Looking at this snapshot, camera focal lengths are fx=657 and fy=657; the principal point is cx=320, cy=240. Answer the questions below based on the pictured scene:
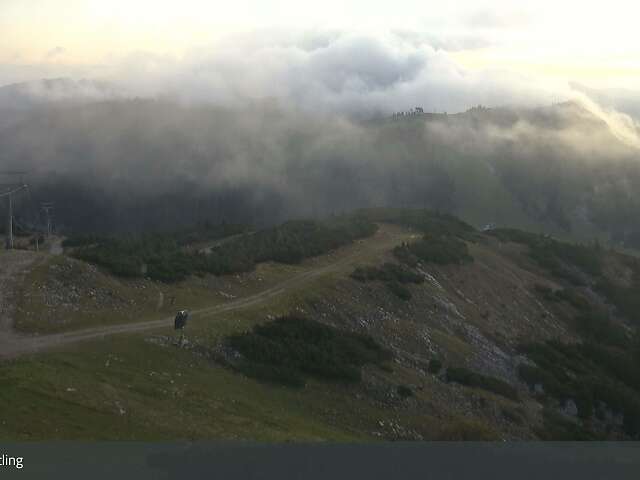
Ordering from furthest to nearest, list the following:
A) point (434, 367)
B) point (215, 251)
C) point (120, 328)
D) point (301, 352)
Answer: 1. point (215, 251)
2. point (434, 367)
3. point (301, 352)
4. point (120, 328)

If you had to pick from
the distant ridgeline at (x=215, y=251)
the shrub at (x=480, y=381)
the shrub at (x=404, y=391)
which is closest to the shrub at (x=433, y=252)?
the distant ridgeline at (x=215, y=251)

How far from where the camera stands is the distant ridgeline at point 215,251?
2234 inches

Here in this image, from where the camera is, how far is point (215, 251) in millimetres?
83438

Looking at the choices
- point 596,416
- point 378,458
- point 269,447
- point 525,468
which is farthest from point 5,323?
point 596,416

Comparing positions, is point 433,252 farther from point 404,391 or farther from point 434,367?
point 404,391

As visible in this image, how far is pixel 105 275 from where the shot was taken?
5200 centimetres

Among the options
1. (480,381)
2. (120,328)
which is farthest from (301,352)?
(480,381)

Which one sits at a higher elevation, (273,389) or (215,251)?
(215,251)

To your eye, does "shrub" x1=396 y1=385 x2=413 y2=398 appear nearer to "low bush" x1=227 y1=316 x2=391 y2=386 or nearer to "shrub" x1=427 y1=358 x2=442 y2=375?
"low bush" x1=227 y1=316 x2=391 y2=386

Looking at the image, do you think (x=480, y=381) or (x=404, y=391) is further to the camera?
(x=480, y=381)

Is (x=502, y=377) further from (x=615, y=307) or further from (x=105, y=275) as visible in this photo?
(x=615, y=307)

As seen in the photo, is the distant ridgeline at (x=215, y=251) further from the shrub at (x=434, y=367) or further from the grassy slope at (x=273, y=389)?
the shrub at (x=434, y=367)

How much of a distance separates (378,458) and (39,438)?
12615 millimetres

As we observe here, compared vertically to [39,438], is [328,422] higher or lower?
lower
